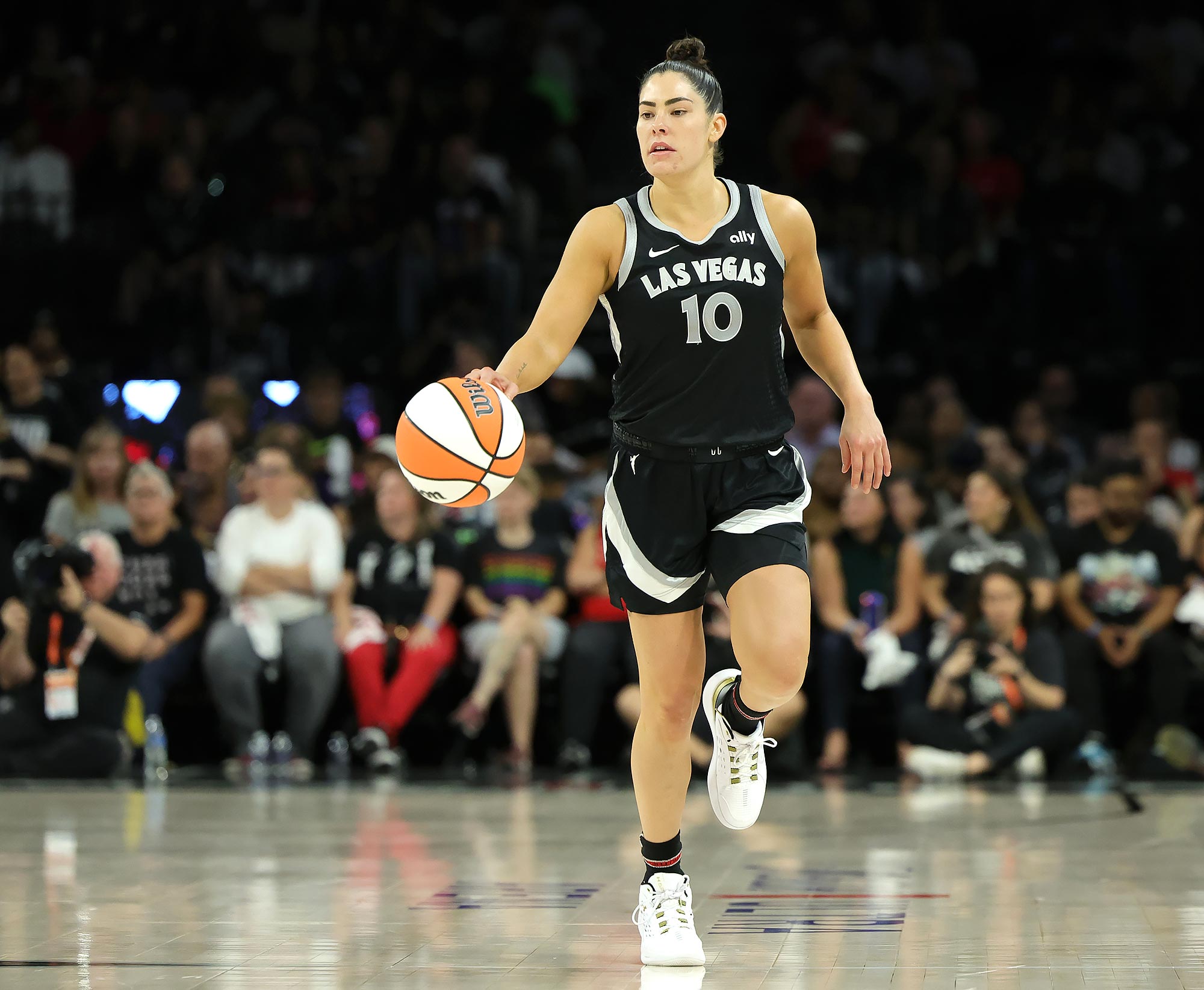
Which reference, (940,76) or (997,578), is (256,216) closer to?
(940,76)

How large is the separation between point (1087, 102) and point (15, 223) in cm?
831

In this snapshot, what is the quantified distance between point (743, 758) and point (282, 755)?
209 inches

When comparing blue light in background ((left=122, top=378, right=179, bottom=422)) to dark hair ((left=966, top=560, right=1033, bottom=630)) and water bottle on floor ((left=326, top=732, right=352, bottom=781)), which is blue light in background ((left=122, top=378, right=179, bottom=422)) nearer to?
water bottle on floor ((left=326, top=732, right=352, bottom=781))

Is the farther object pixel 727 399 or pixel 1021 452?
pixel 1021 452

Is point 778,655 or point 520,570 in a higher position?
point 520,570

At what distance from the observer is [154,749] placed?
31.7 feet

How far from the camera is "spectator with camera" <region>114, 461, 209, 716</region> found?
9828 millimetres

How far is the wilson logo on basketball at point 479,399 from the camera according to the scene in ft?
14.6

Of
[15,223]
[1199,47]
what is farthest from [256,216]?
[1199,47]

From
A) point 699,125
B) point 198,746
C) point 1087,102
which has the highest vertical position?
point 1087,102

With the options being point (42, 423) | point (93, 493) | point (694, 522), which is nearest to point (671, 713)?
point (694, 522)

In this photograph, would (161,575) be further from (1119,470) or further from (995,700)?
(1119,470)

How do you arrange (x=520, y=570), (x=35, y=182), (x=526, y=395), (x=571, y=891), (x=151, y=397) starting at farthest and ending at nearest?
(x=35, y=182) → (x=151, y=397) → (x=526, y=395) → (x=520, y=570) → (x=571, y=891)

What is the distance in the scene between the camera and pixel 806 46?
15.0m
